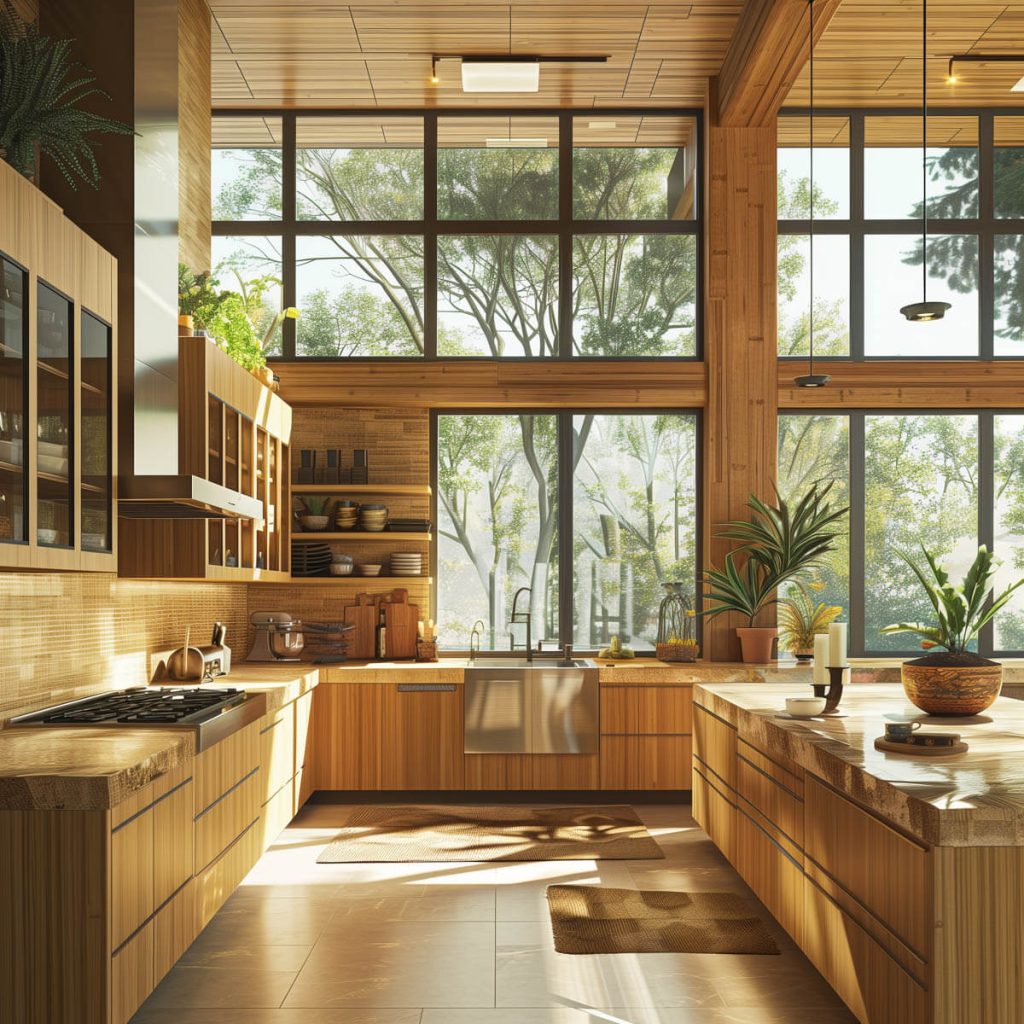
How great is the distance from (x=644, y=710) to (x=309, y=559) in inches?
91.3

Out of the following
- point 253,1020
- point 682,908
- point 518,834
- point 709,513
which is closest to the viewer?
point 253,1020

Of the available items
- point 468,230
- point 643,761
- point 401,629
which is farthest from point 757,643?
point 468,230

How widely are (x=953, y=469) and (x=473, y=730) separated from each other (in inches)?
141

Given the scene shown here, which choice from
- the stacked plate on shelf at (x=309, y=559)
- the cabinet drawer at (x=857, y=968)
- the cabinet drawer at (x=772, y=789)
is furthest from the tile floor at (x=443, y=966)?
the stacked plate on shelf at (x=309, y=559)

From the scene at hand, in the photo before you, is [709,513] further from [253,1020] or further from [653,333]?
[253,1020]

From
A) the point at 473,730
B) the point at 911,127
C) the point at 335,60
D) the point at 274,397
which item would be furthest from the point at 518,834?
the point at 911,127

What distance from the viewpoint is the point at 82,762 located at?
2924 mm

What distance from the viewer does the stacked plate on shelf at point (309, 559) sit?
22.5 ft

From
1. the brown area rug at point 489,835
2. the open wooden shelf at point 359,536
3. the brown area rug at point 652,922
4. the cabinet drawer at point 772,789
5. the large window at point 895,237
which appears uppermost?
the large window at point 895,237

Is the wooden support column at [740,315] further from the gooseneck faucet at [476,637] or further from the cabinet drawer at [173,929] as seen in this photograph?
the cabinet drawer at [173,929]

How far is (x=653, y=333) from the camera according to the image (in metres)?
7.12

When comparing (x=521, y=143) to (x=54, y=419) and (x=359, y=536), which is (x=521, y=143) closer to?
(x=359, y=536)

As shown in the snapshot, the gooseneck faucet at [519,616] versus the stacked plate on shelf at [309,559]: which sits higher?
the stacked plate on shelf at [309,559]

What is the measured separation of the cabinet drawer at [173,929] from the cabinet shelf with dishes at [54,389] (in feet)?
3.68
